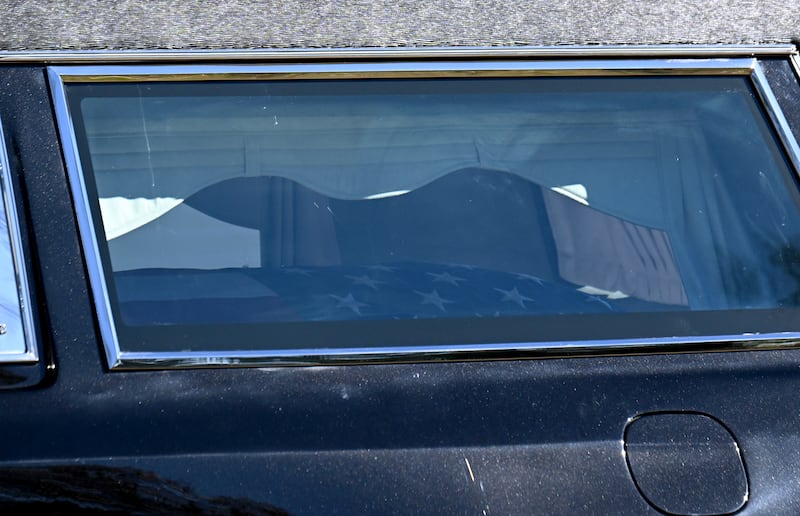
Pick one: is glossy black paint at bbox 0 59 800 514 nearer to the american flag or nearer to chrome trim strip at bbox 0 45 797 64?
the american flag

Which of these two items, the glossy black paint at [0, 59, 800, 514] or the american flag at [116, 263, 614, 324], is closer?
the glossy black paint at [0, 59, 800, 514]

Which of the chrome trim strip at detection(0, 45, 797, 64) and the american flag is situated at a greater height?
the chrome trim strip at detection(0, 45, 797, 64)

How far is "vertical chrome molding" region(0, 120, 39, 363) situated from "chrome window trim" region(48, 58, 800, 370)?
0.09 meters

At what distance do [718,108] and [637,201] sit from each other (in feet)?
0.78

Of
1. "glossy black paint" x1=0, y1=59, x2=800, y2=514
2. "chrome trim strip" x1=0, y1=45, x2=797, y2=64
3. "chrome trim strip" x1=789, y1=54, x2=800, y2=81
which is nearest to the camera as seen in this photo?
"glossy black paint" x1=0, y1=59, x2=800, y2=514

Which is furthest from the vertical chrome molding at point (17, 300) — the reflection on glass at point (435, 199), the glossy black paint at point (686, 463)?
the glossy black paint at point (686, 463)

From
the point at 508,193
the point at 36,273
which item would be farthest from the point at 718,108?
the point at 36,273

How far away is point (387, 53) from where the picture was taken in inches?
63.4

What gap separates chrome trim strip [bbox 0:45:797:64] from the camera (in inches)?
61.1

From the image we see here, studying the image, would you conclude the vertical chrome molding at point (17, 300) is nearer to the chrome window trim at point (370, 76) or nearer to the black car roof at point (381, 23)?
the chrome window trim at point (370, 76)

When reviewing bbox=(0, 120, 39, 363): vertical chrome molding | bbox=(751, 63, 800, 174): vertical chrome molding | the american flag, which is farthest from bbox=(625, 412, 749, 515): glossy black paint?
bbox=(0, 120, 39, 363): vertical chrome molding

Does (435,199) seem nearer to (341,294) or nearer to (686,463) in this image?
(341,294)

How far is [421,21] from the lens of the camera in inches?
65.5

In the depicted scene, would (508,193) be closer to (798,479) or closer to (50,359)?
(798,479)
